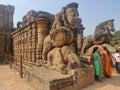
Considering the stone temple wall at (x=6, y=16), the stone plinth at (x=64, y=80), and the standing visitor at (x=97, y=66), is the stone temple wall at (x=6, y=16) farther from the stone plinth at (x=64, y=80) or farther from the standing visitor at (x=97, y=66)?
the stone plinth at (x=64, y=80)

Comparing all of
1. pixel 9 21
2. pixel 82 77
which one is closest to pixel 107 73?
pixel 82 77

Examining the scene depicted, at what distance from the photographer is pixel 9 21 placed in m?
20.4

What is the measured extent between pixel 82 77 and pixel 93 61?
1308 millimetres

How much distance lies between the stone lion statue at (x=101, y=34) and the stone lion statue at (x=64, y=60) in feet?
12.0

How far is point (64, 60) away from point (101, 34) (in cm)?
406

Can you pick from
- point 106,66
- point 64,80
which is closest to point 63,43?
point 64,80

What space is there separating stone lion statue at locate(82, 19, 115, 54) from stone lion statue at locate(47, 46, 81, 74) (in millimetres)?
3654

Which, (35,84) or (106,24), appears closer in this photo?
(35,84)

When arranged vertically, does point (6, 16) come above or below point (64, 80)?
above

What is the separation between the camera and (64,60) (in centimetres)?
545

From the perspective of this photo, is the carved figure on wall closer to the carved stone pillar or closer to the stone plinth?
the stone plinth

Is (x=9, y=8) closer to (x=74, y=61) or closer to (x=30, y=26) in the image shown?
(x=30, y=26)

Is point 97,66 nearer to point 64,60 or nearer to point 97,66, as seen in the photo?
point 97,66

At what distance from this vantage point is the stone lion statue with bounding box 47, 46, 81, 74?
5.08m
